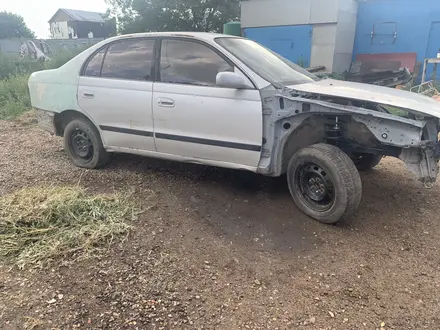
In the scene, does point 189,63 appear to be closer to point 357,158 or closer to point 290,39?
point 357,158

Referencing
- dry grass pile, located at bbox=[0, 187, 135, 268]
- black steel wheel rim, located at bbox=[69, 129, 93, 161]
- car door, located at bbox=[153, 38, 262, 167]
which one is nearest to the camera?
dry grass pile, located at bbox=[0, 187, 135, 268]

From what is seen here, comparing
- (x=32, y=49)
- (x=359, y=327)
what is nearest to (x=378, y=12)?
(x=359, y=327)

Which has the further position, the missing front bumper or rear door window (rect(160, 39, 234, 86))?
rear door window (rect(160, 39, 234, 86))

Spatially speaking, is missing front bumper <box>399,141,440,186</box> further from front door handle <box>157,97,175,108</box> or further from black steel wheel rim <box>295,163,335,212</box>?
front door handle <box>157,97,175,108</box>

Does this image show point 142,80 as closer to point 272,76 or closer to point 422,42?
point 272,76

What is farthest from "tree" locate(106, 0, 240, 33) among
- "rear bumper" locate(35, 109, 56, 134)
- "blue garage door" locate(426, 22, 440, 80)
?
"rear bumper" locate(35, 109, 56, 134)

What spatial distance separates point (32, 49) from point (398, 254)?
909 inches

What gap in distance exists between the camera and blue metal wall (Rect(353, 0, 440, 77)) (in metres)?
12.4

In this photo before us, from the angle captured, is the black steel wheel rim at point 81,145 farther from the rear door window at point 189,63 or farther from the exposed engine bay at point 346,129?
the exposed engine bay at point 346,129

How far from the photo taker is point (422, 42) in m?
12.7

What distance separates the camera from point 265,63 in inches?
162

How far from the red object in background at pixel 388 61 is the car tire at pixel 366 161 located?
969 cm

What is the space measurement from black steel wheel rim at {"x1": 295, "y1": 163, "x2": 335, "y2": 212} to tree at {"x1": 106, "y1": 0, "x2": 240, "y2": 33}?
21.7m

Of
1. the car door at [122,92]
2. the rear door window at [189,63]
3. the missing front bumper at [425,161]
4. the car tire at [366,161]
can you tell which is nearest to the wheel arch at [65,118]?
the car door at [122,92]
